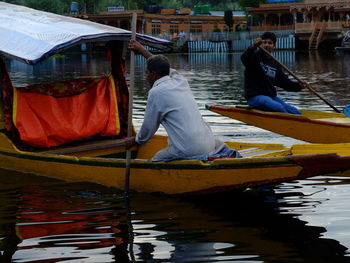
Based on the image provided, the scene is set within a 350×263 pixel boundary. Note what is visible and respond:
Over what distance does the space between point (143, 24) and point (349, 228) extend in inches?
2648

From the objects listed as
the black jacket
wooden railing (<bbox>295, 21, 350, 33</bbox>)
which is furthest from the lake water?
wooden railing (<bbox>295, 21, 350, 33</bbox>)

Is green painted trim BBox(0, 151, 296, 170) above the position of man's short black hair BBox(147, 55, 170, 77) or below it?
below

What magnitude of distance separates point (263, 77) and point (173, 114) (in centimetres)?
437

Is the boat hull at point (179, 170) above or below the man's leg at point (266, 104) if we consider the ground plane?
below

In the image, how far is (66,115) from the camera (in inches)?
407

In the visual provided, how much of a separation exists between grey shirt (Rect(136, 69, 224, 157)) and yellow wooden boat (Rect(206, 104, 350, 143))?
3.91 m

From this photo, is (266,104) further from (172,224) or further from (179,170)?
(172,224)

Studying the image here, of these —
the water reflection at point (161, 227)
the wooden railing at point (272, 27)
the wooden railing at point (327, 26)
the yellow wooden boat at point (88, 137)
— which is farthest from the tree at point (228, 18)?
the water reflection at point (161, 227)

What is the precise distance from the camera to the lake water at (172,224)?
21.5ft

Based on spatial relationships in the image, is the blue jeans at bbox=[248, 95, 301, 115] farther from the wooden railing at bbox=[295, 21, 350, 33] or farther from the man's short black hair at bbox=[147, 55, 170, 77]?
the wooden railing at bbox=[295, 21, 350, 33]

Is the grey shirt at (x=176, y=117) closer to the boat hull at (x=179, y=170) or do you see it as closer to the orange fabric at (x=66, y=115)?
the boat hull at (x=179, y=170)

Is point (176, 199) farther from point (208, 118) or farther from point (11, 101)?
point (208, 118)

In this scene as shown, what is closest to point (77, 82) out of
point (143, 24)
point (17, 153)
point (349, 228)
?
point (17, 153)

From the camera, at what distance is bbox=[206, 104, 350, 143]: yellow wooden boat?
11414mm
